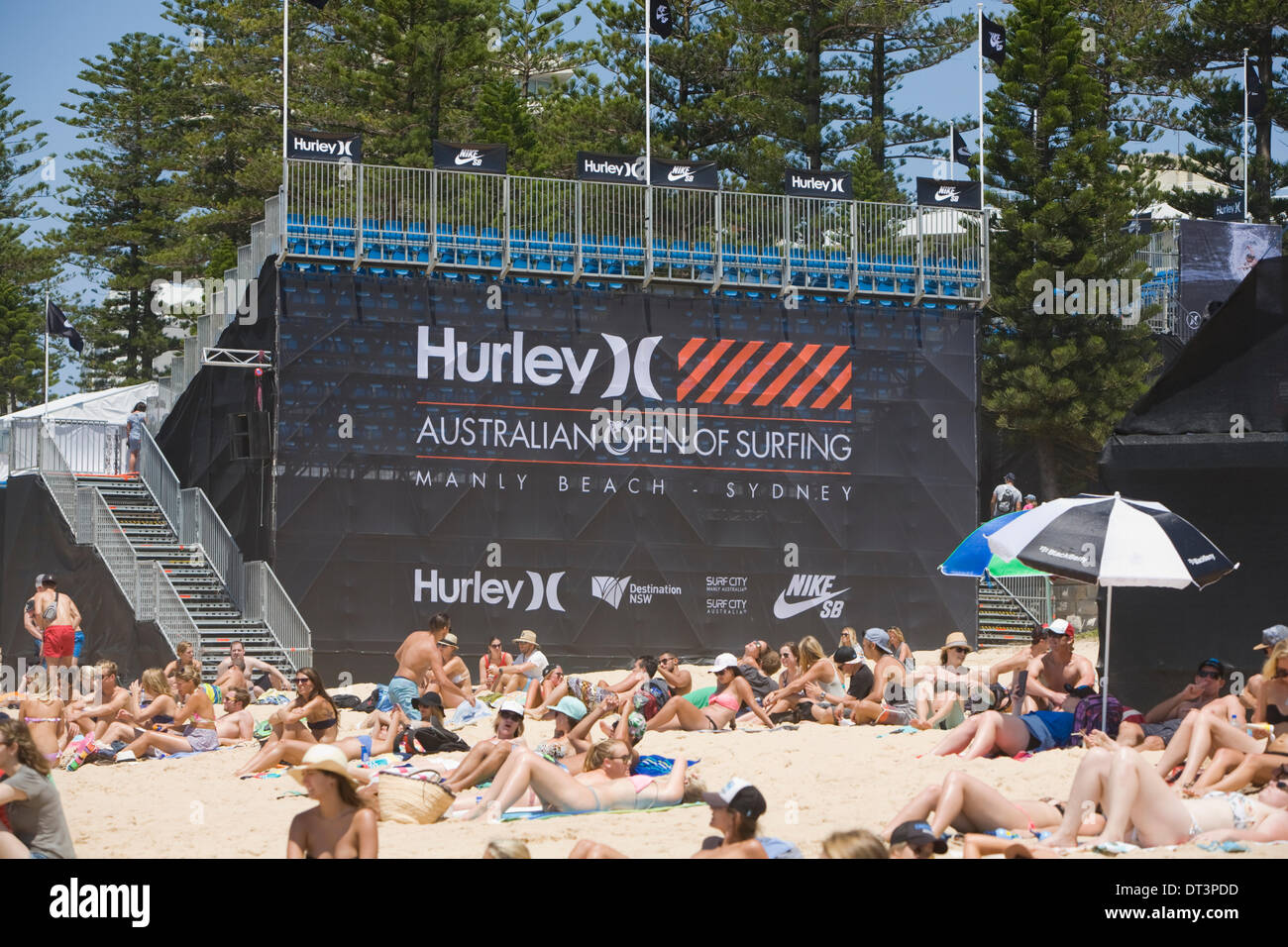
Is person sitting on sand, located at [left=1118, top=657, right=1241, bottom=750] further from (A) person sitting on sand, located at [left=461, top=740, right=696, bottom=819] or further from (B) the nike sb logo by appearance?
(B) the nike sb logo

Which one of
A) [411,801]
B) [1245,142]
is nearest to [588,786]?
[411,801]

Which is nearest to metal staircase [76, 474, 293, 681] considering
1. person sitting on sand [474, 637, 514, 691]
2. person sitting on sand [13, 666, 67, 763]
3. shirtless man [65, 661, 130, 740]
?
person sitting on sand [474, 637, 514, 691]

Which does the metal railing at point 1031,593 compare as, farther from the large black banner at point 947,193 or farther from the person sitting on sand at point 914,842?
the person sitting on sand at point 914,842

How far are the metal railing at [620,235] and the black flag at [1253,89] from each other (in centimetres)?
1295

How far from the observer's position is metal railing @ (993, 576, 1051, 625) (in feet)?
77.1

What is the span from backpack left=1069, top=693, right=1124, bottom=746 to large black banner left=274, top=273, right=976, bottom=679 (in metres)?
9.77

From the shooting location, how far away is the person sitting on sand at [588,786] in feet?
32.7

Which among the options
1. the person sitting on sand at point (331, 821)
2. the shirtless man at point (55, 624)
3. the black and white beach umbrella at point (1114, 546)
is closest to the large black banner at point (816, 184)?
the shirtless man at point (55, 624)

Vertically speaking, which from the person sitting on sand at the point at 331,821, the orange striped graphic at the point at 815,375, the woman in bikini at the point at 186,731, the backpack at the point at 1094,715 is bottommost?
the woman in bikini at the point at 186,731

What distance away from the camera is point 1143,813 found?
8.19m

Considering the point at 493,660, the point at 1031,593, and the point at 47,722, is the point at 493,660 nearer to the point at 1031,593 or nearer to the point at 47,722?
the point at 47,722
